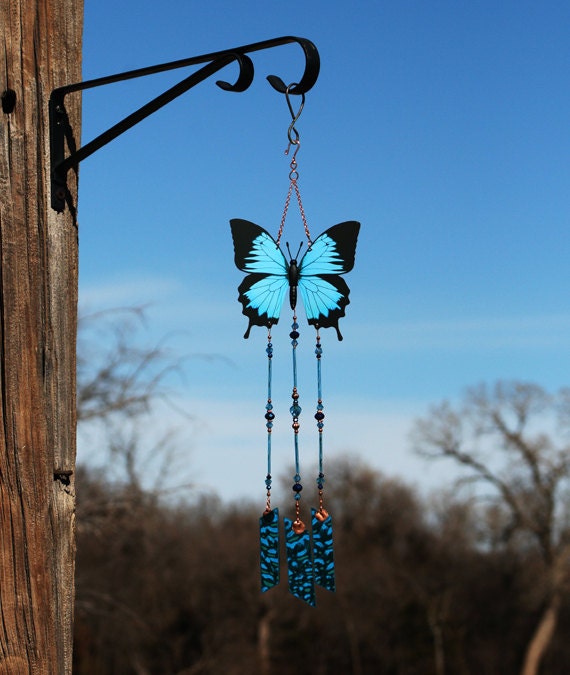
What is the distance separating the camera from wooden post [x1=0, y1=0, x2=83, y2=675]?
2.47m

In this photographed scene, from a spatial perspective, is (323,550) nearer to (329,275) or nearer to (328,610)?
(329,275)

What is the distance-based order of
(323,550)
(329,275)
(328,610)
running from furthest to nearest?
(328,610) → (329,275) → (323,550)

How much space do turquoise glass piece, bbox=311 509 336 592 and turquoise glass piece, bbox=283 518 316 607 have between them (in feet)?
0.09

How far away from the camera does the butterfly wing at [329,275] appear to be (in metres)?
2.94

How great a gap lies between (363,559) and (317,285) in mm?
18800

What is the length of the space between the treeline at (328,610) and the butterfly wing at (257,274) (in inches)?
441

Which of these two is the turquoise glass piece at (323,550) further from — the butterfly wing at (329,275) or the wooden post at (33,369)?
the wooden post at (33,369)

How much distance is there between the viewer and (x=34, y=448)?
2.49 meters

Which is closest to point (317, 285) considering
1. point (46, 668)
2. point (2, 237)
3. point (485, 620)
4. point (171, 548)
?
point (2, 237)

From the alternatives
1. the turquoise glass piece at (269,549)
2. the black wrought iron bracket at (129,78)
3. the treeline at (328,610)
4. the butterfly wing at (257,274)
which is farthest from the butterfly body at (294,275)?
the treeline at (328,610)

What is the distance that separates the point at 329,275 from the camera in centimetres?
296

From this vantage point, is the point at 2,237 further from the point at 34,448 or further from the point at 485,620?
the point at 485,620

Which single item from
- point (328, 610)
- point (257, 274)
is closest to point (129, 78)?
point (257, 274)

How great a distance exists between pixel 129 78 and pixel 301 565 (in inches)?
61.7
